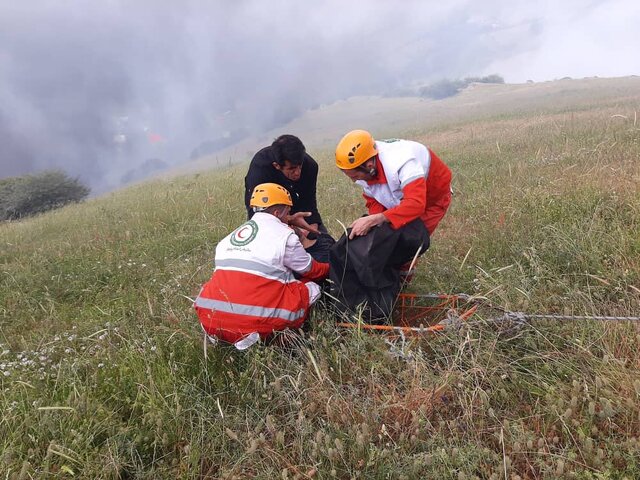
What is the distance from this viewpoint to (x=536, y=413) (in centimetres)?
213

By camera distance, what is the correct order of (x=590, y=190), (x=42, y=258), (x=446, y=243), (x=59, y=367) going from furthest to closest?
(x=42, y=258) < (x=446, y=243) < (x=590, y=190) < (x=59, y=367)

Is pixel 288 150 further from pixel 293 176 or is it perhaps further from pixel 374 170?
pixel 374 170

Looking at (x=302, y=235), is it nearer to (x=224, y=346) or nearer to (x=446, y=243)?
(x=224, y=346)

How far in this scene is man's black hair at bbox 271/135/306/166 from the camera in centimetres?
405

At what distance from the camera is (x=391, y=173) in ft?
11.2

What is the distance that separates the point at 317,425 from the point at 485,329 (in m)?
1.26

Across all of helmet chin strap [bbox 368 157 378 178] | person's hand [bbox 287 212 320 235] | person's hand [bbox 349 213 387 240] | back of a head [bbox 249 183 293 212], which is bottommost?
person's hand [bbox 287 212 320 235]

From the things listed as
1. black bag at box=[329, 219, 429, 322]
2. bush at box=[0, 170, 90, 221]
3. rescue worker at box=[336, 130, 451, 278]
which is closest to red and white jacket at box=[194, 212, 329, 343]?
black bag at box=[329, 219, 429, 322]

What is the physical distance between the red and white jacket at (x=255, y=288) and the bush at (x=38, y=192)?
76.1 ft

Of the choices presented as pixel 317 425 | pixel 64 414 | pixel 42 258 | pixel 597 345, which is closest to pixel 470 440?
pixel 317 425

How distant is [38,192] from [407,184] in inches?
1119

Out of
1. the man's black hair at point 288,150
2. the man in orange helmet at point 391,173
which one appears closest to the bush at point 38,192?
the man's black hair at point 288,150

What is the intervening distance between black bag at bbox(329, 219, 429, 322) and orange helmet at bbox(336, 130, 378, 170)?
1.90 ft

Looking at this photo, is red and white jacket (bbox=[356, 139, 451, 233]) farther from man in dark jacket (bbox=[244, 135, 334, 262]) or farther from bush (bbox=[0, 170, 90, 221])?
bush (bbox=[0, 170, 90, 221])
